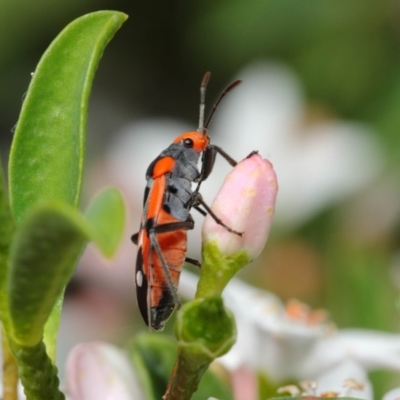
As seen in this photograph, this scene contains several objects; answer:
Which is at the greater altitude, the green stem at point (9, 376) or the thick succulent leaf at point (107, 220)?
the thick succulent leaf at point (107, 220)

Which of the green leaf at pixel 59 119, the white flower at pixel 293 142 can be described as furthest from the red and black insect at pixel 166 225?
the white flower at pixel 293 142

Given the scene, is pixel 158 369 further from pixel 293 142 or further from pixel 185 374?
pixel 293 142

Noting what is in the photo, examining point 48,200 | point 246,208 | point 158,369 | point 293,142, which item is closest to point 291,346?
point 158,369

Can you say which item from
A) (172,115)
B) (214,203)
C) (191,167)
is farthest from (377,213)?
(214,203)

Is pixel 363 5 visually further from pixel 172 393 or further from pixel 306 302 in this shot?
pixel 172 393

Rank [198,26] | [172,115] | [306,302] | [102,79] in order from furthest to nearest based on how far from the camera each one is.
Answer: [102,79] → [172,115] → [198,26] → [306,302]

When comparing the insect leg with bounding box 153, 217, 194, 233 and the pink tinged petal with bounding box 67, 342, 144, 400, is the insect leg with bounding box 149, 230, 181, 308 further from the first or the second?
the pink tinged petal with bounding box 67, 342, 144, 400

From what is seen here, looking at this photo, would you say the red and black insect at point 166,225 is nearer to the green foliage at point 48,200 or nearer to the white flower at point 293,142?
the green foliage at point 48,200

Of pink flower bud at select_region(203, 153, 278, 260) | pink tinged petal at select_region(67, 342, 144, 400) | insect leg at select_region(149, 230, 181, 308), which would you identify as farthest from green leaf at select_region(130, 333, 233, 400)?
pink flower bud at select_region(203, 153, 278, 260)
